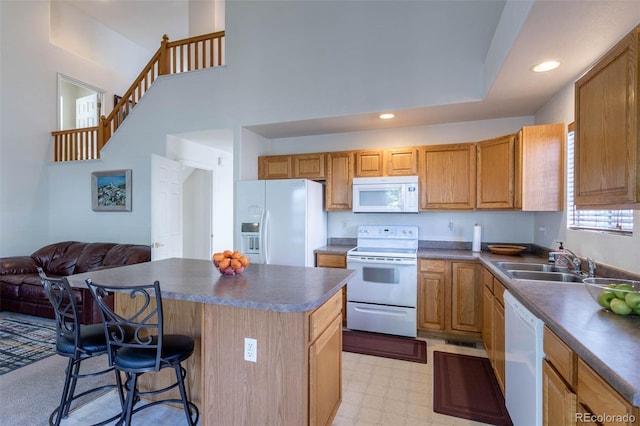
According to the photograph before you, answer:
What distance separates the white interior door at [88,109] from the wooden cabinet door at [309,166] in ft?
15.7

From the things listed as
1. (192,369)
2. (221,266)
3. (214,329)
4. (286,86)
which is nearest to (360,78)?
(286,86)

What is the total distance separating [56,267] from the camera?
4.65 metres

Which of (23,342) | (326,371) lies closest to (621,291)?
(326,371)

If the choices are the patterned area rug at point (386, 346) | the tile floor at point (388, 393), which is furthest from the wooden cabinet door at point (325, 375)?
the patterned area rug at point (386, 346)

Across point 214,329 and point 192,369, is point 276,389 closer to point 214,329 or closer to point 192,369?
point 214,329

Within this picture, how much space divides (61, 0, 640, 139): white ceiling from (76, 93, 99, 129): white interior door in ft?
6.79

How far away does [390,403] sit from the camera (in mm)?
2279

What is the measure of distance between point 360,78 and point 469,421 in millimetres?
3298

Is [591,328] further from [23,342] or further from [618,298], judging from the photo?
[23,342]

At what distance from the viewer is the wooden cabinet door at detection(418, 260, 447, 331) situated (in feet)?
11.0

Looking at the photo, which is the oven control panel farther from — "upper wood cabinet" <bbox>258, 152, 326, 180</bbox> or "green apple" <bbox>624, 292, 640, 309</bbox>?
"green apple" <bbox>624, 292, 640, 309</bbox>

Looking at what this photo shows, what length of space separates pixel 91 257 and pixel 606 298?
18.5 ft

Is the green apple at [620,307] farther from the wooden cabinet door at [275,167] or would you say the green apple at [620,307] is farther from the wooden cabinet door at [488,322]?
the wooden cabinet door at [275,167]

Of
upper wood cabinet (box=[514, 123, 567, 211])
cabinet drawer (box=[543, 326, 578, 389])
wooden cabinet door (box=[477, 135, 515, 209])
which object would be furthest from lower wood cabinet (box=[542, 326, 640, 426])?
wooden cabinet door (box=[477, 135, 515, 209])
